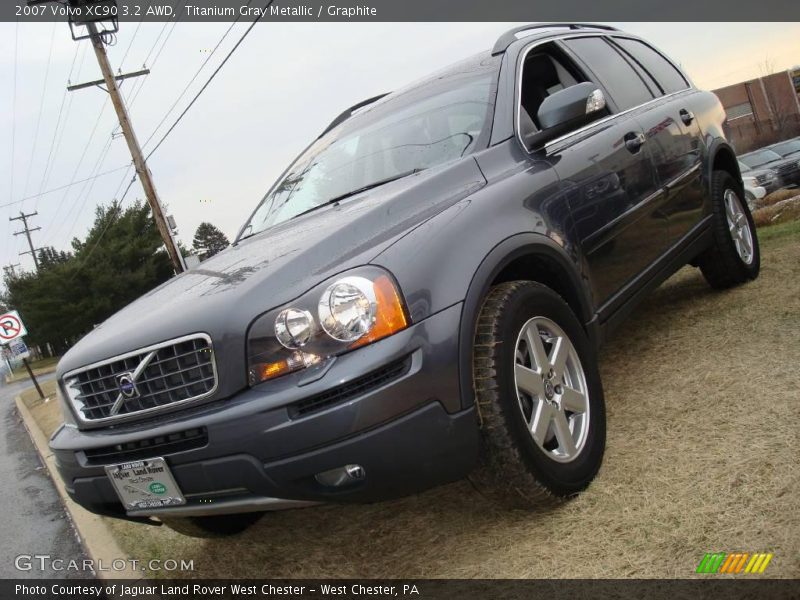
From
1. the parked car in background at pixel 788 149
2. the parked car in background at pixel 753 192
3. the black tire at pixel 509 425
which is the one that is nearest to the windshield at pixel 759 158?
the parked car in background at pixel 788 149

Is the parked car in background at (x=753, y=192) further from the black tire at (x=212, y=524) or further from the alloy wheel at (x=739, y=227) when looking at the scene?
the black tire at (x=212, y=524)

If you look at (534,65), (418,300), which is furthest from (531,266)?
(534,65)

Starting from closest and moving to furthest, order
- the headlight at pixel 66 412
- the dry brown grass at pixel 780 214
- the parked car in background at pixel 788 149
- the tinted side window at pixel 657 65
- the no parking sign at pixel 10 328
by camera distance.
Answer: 1. the headlight at pixel 66 412
2. the tinted side window at pixel 657 65
3. the dry brown grass at pixel 780 214
4. the no parking sign at pixel 10 328
5. the parked car in background at pixel 788 149

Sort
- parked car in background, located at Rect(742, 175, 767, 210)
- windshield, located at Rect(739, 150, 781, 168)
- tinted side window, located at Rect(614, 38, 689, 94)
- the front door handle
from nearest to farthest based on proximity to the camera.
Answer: the front door handle, tinted side window, located at Rect(614, 38, 689, 94), parked car in background, located at Rect(742, 175, 767, 210), windshield, located at Rect(739, 150, 781, 168)

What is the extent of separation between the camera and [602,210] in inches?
133

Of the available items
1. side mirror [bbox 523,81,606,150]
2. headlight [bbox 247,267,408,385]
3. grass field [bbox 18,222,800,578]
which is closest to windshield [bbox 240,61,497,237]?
A: side mirror [bbox 523,81,606,150]

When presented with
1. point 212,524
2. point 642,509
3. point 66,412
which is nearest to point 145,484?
point 66,412

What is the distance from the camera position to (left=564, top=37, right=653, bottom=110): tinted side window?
4016mm

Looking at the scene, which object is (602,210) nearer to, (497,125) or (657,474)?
(497,125)

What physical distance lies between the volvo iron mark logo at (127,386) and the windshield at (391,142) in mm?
1413

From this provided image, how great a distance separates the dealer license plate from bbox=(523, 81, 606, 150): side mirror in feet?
6.61

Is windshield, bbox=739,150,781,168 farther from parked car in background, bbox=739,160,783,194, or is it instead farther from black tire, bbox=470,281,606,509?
black tire, bbox=470,281,606,509

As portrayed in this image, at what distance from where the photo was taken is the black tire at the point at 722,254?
→ 4703 mm
